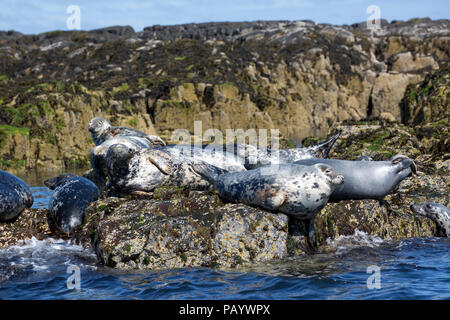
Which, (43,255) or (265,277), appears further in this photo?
(43,255)

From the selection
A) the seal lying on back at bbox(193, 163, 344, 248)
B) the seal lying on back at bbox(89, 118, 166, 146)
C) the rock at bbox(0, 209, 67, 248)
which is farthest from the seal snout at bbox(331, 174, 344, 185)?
the seal lying on back at bbox(89, 118, 166, 146)

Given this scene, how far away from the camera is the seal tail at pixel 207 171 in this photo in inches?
305

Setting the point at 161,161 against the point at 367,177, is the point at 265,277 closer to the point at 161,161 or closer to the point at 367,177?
the point at 367,177

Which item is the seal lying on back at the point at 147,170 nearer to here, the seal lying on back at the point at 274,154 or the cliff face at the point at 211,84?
the seal lying on back at the point at 274,154

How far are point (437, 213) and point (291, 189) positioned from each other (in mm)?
2879

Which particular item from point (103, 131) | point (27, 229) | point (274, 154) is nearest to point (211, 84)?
point (103, 131)

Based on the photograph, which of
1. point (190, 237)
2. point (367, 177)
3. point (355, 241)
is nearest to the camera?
point (190, 237)

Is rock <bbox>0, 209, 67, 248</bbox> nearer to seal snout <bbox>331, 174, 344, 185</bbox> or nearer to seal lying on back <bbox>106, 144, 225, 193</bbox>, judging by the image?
seal lying on back <bbox>106, 144, 225, 193</bbox>

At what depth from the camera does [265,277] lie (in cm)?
586

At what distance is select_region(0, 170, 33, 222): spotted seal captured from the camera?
7.56 metres

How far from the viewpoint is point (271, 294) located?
532 centimetres

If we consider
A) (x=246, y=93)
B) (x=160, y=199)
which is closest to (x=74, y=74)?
(x=246, y=93)

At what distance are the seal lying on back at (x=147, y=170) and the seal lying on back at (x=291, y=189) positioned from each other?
3.27 feet
